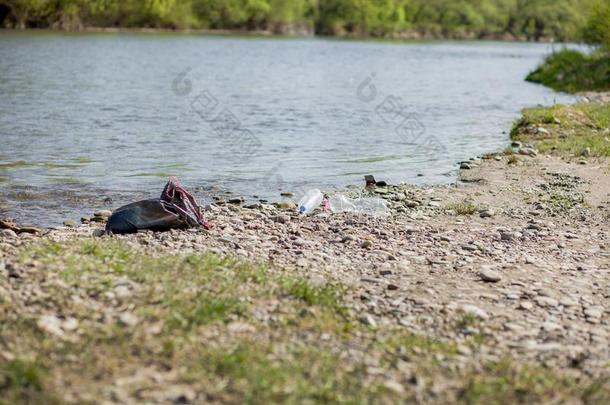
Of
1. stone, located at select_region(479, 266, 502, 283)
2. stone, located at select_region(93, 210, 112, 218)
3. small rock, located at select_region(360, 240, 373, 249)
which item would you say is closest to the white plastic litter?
small rock, located at select_region(360, 240, 373, 249)

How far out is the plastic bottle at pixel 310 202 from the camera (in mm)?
16531

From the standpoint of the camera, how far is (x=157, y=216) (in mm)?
13781

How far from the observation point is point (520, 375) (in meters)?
8.15

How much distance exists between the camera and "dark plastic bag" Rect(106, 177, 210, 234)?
537 inches

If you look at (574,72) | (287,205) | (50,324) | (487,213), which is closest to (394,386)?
(50,324)

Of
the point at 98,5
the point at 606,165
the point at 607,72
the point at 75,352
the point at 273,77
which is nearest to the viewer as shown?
the point at 75,352

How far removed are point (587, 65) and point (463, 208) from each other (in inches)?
1612

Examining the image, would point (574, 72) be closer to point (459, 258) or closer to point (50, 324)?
point (459, 258)

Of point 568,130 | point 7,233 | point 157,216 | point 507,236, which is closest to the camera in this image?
point 157,216

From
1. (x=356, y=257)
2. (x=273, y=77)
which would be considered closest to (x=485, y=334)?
(x=356, y=257)

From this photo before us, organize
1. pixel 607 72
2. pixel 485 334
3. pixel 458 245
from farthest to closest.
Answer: pixel 607 72, pixel 458 245, pixel 485 334

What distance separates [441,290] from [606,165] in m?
12.2

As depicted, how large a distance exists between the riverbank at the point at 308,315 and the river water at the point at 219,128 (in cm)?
581

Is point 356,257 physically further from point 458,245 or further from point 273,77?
point 273,77
